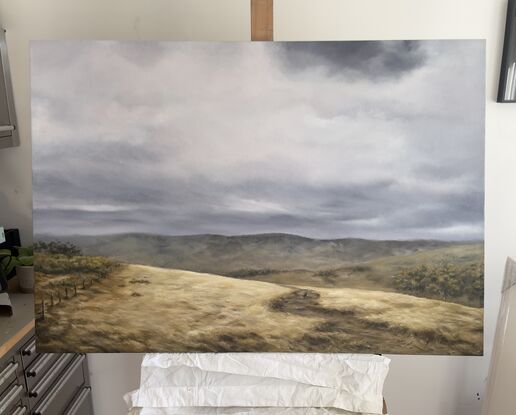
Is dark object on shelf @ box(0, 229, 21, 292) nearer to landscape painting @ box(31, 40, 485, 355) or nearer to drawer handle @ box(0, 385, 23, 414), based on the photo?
drawer handle @ box(0, 385, 23, 414)

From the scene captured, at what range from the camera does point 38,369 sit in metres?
1.56

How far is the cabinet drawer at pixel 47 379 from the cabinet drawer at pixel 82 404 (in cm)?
15

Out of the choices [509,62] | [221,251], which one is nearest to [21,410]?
[221,251]

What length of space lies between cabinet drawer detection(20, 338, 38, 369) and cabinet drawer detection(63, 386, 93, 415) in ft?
1.10

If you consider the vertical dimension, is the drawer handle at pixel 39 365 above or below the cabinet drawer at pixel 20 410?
above

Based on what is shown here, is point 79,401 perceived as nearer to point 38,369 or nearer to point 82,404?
point 82,404

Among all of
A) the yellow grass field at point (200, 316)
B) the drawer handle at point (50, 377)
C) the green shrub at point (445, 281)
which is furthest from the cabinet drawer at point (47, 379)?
the green shrub at point (445, 281)

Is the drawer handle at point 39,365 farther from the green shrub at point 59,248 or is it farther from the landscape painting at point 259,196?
the green shrub at point 59,248

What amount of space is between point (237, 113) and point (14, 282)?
1.11 meters

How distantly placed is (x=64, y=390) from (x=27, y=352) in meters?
0.34

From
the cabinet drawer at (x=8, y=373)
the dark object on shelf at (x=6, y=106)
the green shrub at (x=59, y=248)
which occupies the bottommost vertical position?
the cabinet drawer at (x=8, y=373)

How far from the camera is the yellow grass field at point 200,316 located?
1240 millimetres

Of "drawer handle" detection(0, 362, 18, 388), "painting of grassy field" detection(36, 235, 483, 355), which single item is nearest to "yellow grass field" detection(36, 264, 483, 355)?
"painting of grassy field" detection(36, 235, 483, 355)

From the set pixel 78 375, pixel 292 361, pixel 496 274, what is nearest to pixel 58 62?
pixel 292 361
